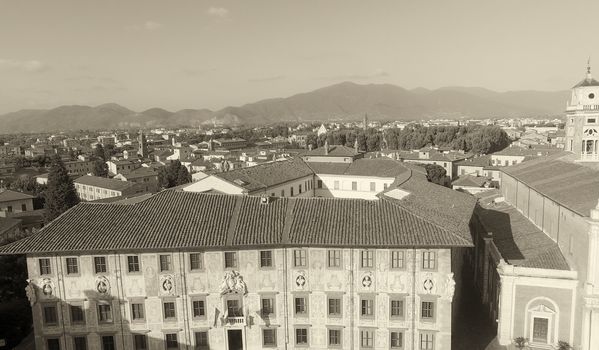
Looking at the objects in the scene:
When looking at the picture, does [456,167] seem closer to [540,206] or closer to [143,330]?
[540,206]

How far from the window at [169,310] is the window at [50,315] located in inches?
266

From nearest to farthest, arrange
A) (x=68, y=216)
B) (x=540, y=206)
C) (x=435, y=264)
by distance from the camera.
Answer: (x=435, y=264) → (x=68, y=216) → (x=540, y=206)

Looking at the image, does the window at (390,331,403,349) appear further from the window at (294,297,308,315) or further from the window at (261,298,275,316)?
the window at (261,298,275,316)

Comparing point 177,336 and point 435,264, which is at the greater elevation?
point 435,264

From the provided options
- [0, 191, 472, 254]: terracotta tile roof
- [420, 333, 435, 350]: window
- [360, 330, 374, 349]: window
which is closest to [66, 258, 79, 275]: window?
[0, 191, 472, 254]: terracotta tile roof

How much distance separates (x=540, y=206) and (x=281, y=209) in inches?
890

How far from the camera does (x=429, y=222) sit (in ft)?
92.2

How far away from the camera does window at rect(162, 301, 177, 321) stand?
28.5 meters

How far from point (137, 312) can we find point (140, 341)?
6.31ft

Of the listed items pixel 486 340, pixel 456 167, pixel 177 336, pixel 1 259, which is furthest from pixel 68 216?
pixel 456 167

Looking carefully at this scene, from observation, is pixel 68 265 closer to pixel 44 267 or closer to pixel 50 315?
pixel 44 267

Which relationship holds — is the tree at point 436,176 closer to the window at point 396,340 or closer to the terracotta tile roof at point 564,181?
the terracotta tile roof at point 564,181

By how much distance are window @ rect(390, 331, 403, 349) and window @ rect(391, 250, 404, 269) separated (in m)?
4.33

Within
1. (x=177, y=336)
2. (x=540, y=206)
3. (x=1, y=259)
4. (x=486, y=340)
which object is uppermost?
(x=540, y=206)
